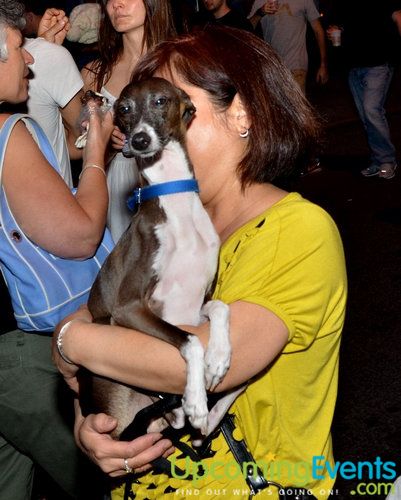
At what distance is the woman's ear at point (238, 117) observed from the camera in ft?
7.53

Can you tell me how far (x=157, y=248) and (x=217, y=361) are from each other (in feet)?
1.79

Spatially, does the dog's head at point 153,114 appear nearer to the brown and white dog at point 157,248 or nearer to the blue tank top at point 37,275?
the brown and white dog at point 157,248

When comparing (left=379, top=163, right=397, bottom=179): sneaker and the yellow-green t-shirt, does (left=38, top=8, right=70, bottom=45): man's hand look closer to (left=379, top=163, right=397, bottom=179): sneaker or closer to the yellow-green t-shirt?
the yellow-green t-shirt

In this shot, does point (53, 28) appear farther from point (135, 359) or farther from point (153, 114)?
point (135, 359)

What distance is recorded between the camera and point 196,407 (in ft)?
6.55

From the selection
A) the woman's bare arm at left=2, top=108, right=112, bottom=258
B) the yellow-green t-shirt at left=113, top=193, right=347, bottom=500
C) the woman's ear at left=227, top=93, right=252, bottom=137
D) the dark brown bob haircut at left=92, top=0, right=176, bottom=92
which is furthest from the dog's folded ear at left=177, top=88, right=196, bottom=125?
the dark brown bob haircut at left=92, top=0, right=176, bottom=92

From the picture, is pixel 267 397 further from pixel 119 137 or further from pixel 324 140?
pixel 119 137

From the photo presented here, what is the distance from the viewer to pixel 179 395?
211cm

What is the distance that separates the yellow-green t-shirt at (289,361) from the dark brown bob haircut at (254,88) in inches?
10.0

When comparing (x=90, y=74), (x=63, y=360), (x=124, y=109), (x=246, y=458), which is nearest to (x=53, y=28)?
(x=90, y=74)

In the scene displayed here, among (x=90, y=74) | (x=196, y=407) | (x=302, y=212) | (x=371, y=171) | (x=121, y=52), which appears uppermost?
(x=302, y=212)

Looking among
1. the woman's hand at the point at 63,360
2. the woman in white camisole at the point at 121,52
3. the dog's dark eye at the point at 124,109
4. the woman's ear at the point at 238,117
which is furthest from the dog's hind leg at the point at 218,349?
the woman in white camisole at the point at 121,52

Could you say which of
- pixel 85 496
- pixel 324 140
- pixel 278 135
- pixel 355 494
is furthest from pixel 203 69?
pixel 355 494

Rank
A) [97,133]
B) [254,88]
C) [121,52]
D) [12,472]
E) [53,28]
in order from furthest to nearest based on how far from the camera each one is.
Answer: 1. [121,52]
2. [53,28]
3. [12,472]
4. [97,133]
5. [254,88]
